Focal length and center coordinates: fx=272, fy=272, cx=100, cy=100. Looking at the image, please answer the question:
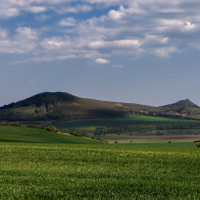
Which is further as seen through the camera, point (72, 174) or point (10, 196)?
point (72, 174)

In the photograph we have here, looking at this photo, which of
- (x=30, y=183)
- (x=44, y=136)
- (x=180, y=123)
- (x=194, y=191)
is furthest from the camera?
(x=180, y=123)

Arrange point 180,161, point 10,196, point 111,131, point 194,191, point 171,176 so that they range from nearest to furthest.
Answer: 1. point 10,196
2. point 194,191
3. point 171,176
4. point 180,161
5. point 111,131

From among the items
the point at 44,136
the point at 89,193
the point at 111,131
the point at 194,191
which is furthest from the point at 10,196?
the point at 111,131

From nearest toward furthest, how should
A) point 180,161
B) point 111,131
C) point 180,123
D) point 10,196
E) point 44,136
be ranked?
point 10,196 → point 180,161 → point 44,136 → point 111,131 → point 180,123

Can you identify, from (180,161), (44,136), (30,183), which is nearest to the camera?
(30,183)

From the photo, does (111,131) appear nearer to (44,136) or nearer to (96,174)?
(44,136)

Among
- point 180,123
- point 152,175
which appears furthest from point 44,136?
point 180,123

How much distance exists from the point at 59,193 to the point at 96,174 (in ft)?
11.4

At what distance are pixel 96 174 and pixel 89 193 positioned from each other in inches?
128

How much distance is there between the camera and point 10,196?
8.66 metres

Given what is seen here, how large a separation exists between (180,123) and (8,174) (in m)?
153

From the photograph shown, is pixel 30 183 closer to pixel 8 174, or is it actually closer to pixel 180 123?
pixel 8 174

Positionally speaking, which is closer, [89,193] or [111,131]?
[89,193]

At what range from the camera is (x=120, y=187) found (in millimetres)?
9578
